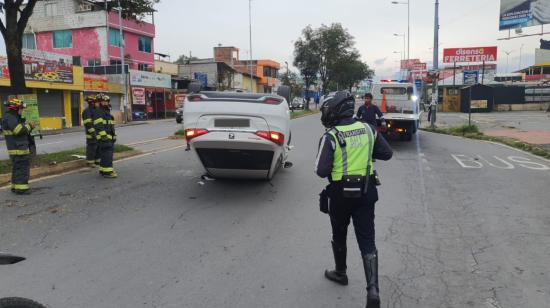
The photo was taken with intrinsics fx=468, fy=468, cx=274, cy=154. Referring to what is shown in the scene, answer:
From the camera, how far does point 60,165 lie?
9992 millimetres

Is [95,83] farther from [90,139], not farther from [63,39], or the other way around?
[90,139]

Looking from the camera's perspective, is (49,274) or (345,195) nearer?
(345,195)

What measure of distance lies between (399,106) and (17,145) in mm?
13278

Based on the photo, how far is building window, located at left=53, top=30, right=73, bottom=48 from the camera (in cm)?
4400

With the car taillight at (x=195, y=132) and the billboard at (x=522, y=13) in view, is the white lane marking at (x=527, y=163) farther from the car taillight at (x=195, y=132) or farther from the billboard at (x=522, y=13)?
the billboard at (x=522, y=13)

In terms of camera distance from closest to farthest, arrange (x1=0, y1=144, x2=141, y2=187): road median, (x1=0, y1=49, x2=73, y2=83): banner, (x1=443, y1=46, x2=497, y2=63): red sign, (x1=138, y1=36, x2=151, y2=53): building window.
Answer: (x1=0, y1=144, x2=141, y2=187): road median, (x1=0, y1=49, x2=73, y2=83): banner, (x1=443, y1=46, x2=497, y2=63): red sign, (x1=138, y1=36, x2=151, y2=53): building window

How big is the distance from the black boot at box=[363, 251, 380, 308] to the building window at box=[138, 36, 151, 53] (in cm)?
4650

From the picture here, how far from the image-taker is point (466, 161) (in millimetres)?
12273

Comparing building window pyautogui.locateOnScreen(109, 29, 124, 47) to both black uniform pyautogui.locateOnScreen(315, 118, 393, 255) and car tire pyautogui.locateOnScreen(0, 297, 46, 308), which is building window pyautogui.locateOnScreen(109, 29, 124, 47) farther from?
car tire pyautogui.locateOnScreen(0, 297, 46, 308)

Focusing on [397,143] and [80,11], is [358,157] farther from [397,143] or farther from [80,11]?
[80,11]

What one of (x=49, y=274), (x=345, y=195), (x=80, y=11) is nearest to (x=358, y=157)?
(x=345, y=195)

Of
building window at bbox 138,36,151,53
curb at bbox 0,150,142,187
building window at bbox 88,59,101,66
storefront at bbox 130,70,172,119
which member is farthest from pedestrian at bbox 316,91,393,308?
building window at bbox 138,36,151,53

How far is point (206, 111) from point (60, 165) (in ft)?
15.1

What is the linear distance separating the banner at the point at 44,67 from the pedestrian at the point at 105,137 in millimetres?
20543
